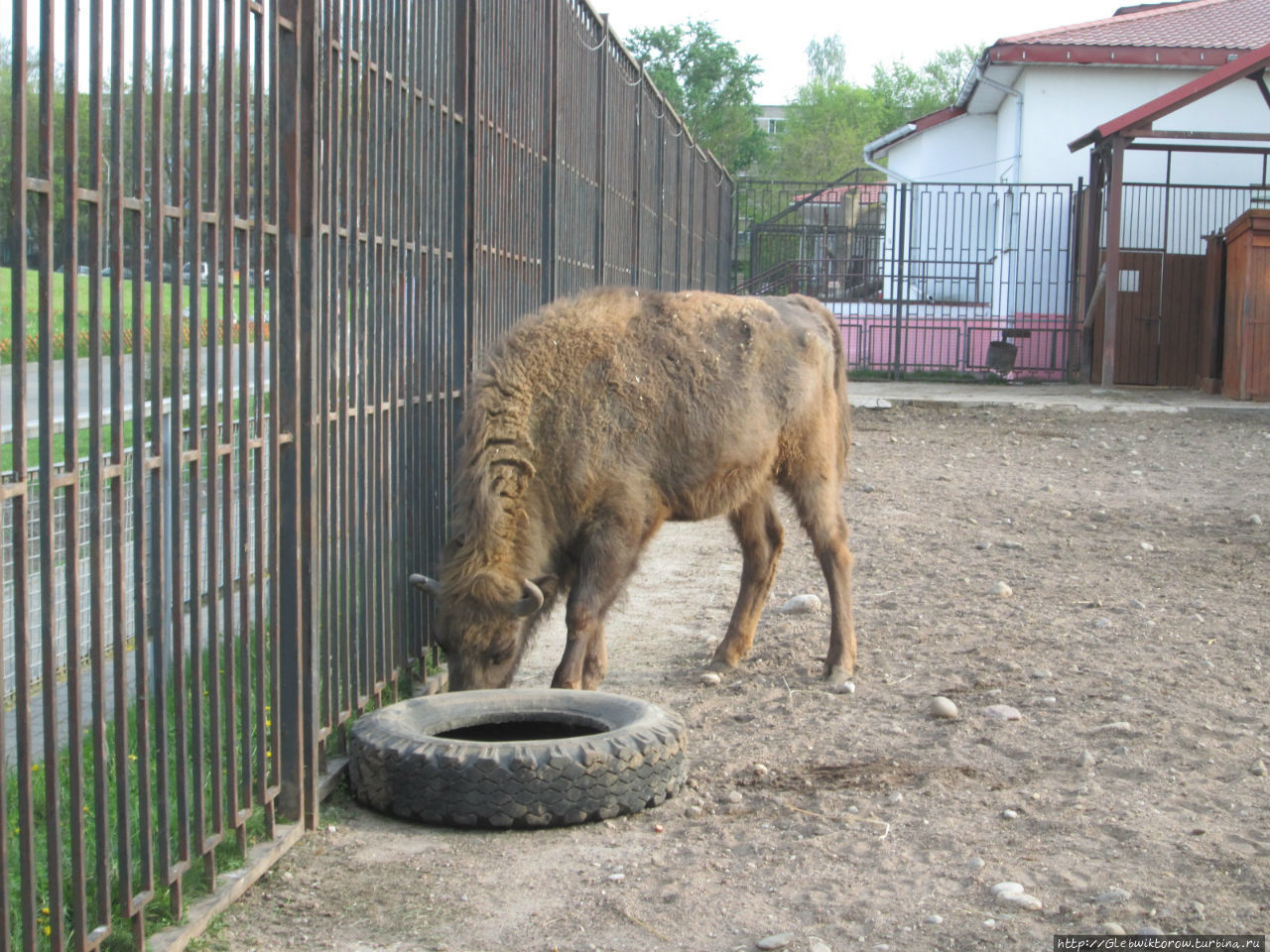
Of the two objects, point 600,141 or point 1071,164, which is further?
point 1071,164

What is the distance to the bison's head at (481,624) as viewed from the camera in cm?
487

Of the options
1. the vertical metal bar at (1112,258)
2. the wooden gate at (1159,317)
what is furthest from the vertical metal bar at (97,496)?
the wooden gate at (1159,317)

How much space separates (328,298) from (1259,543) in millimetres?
6999

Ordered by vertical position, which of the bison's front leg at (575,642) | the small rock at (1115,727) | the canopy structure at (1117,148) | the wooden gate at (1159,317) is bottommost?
the small rock at (1115,727)

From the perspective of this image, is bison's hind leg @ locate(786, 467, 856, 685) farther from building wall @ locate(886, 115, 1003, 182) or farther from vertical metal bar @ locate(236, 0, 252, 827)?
building wall @ locate(886, 115, 1003, 182)

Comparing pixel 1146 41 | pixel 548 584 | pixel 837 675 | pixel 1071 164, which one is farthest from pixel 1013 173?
pixel 548 584

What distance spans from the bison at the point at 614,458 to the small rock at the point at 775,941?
1.83 metres

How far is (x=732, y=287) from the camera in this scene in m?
27.4

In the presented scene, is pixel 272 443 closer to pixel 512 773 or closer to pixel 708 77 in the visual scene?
pixel 512 773

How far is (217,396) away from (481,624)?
68.0 inches

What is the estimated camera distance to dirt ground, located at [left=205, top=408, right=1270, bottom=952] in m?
3.46

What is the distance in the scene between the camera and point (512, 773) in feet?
13.3

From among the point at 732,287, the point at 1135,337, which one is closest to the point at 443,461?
the point at 1135,337

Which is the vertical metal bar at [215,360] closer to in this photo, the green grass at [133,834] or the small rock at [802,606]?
the green grass at [133,834]
